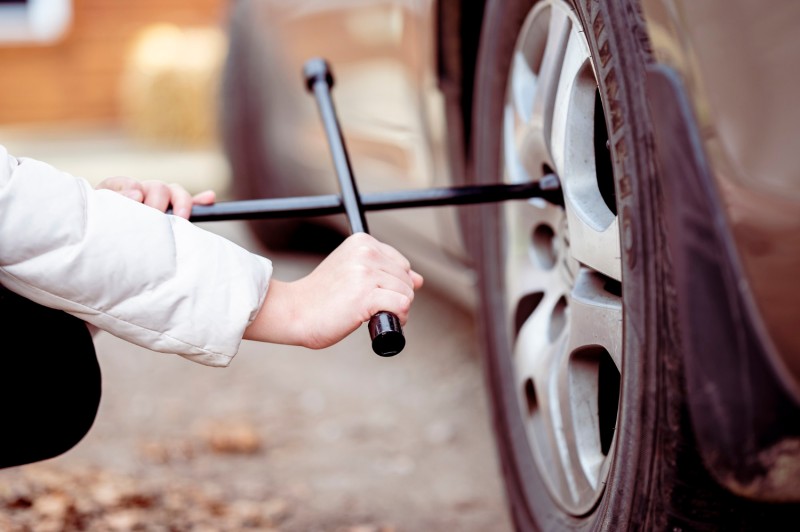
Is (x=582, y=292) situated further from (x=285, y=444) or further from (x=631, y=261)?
(x=285, y=444)

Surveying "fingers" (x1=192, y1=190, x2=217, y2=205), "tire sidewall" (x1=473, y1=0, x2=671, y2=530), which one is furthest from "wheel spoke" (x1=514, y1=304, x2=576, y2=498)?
"fingers" (x1=192, y1=190, x2=217, y2=205)

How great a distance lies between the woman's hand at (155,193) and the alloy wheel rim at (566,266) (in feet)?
1.60

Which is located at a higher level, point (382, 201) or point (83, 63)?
point (83, 63)

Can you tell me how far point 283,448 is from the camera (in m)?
2.28

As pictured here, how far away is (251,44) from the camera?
10.9 ft

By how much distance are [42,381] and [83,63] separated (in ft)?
25.5

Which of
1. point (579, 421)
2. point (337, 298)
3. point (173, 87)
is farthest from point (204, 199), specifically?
point (173, 87)

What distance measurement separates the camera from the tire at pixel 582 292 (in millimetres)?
935

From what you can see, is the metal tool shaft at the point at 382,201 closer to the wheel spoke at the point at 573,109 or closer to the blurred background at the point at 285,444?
the wheel spoke at the point at 573,109

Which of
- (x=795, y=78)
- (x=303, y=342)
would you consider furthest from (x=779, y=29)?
(x=303, y=342)

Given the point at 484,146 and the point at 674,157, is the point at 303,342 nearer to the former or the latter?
the point at 674,157

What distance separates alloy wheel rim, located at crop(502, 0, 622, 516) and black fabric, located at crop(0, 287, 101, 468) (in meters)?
0.59

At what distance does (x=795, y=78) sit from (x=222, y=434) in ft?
5.75

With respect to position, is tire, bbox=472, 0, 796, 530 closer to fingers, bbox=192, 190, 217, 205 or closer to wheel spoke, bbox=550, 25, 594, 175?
wheel spoke, bbox=550, 25, 594, 175
